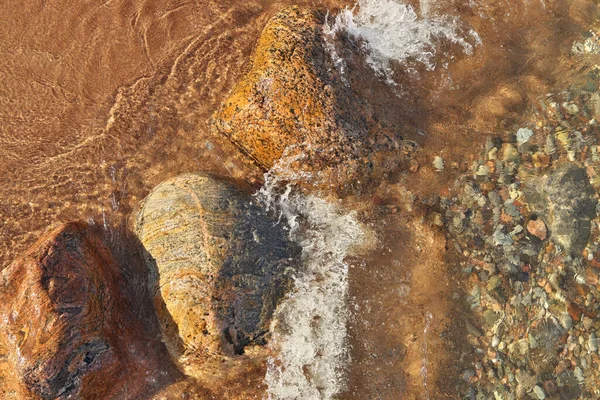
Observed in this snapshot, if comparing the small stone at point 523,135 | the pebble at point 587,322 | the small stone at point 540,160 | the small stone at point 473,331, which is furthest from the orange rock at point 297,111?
the pebble at point 587,322

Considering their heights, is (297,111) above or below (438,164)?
above

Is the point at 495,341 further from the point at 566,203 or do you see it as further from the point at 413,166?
the point at 413,166

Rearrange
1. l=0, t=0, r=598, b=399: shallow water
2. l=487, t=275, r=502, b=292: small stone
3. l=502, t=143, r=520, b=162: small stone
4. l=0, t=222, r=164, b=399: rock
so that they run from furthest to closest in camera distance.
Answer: l=502, t=143, r=520, b=162: small stone < l=487, t=275, r=502, b=292: small stone < l=0, t=0, r=598, b=399: shallow water < l=0, t=222, r=164, b=399: rock

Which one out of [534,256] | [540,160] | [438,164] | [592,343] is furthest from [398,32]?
[592,343]

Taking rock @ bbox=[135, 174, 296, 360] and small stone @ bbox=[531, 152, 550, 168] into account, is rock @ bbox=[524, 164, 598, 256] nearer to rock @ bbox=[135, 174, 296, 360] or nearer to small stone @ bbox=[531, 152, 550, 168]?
small stone @ bbox=[531, 152, 550, 168]

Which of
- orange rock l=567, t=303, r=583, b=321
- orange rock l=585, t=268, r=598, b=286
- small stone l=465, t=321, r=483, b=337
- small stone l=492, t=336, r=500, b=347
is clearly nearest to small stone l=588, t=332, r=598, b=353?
orange rock l=567, t=303, r=583, b=321
